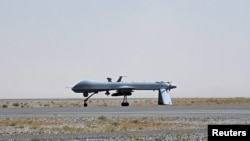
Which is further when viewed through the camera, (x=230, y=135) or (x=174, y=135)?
(x=174, y=135)

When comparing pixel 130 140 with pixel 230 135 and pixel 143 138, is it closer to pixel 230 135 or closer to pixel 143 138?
pixel 143 138

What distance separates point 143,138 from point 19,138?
19.1ft

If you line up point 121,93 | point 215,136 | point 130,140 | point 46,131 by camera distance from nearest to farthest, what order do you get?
1. point 215,136
2. point 130,140
3. point 46,131
4. point 121,93

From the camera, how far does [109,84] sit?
84562 mm

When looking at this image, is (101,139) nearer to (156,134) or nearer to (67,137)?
(67,137)

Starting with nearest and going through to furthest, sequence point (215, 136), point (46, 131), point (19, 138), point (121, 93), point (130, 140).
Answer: point (215, 136)
point (130, 140)
point (19, 138)
point (46, 131)
point (121, 93)

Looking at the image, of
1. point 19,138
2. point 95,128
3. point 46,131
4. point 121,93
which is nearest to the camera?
point 19,138

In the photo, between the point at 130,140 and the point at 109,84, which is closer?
the point at 130,140

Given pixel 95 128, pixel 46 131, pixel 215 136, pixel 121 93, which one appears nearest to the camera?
pixel 215 136

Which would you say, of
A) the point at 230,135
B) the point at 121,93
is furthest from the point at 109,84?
the point at 230,135

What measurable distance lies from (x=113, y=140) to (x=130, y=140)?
29.8 inches

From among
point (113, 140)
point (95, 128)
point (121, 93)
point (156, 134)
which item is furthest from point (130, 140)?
point (121, 93)

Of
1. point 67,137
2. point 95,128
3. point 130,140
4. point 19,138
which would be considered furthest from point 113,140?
point 95,128

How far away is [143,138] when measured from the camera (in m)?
24.0
